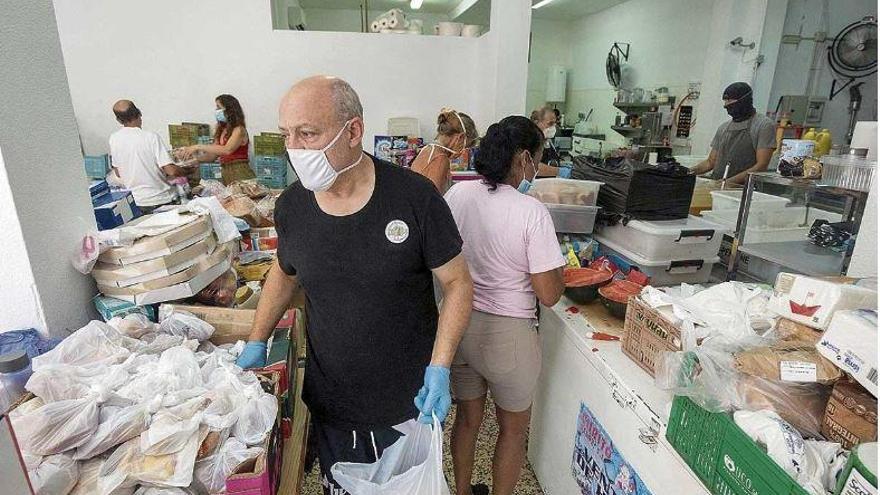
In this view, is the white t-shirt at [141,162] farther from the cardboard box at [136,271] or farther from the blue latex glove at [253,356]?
the blue latex glove at [253,356]

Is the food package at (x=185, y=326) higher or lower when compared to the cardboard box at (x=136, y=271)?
lower

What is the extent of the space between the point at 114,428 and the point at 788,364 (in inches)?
56.6

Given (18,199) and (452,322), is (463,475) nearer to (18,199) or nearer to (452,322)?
(452,322)

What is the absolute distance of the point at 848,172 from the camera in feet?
4.96

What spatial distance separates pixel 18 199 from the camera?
1.29m

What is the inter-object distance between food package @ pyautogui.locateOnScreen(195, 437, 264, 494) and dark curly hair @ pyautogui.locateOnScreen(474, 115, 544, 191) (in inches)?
42.0

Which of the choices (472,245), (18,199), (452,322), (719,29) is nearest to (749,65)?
(719,29)

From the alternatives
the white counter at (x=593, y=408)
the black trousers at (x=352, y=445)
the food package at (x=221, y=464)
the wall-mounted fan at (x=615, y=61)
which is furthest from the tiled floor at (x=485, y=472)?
the wall-mounted fan at (x=615, y=61)

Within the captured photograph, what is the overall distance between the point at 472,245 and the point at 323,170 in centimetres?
64

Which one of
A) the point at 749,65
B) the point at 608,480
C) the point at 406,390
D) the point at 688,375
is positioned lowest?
the point at 608,480

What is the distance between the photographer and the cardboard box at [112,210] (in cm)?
184

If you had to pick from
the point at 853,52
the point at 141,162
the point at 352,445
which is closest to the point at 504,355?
the point at 352,445

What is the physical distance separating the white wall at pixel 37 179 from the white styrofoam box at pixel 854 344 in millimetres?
1988

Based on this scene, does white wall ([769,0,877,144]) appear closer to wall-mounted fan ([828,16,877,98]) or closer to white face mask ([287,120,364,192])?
wall-mounted fan ([828,16,877,98])
